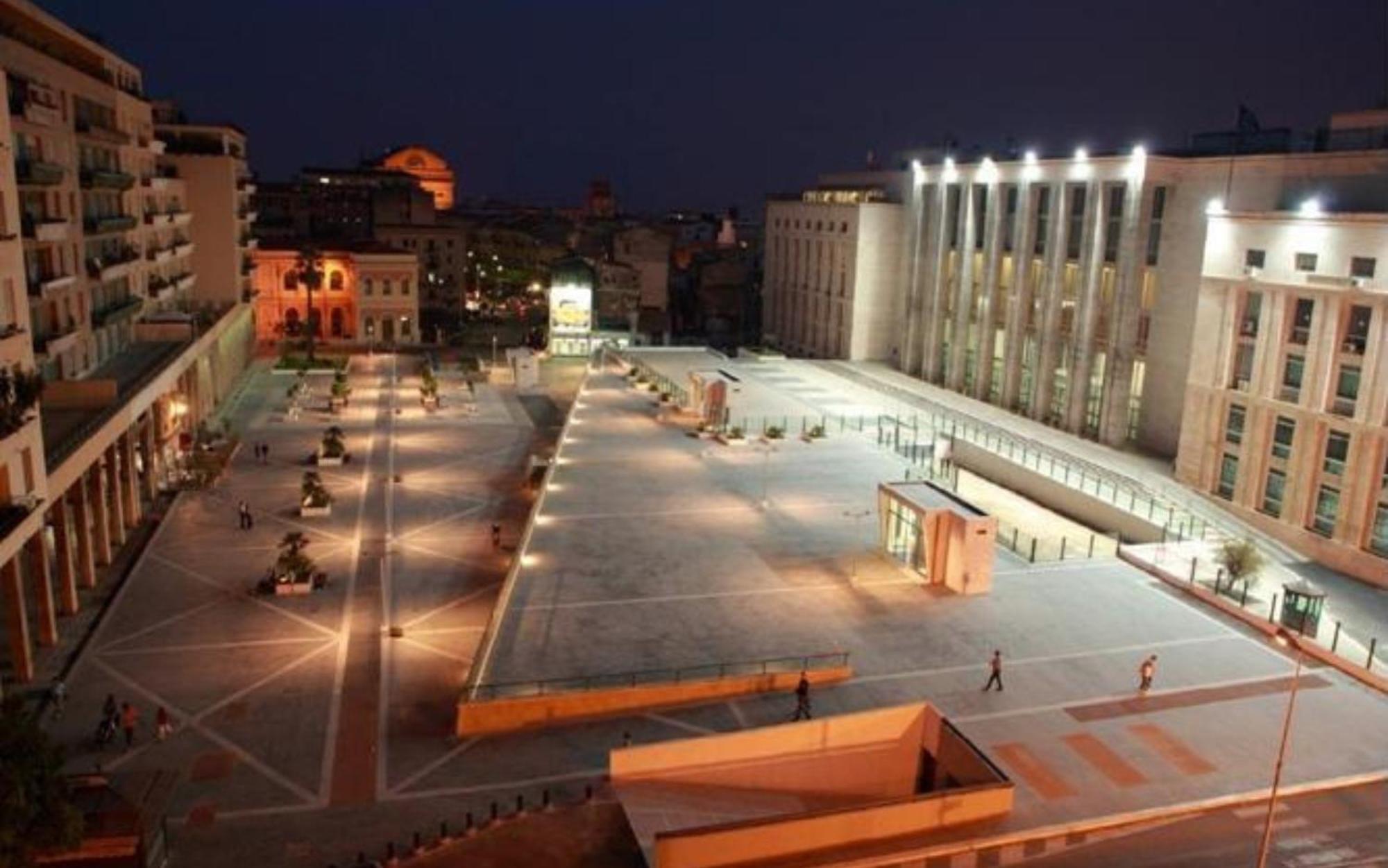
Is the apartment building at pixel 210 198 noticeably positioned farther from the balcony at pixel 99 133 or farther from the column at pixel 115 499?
the column at pixel 115 499

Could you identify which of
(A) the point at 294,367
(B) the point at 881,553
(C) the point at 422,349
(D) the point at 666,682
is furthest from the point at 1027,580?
(C) the point at 422,349

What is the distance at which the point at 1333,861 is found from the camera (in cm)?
2120

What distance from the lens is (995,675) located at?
89.2 ft

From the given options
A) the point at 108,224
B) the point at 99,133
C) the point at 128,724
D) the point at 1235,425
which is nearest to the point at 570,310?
the point at 108,224

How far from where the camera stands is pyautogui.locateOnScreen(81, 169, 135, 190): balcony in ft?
151

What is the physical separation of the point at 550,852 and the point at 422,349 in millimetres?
81592

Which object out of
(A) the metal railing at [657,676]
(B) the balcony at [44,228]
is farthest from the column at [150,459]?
(A) the metal railing at [657,676]

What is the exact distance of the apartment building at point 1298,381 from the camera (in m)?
36.7

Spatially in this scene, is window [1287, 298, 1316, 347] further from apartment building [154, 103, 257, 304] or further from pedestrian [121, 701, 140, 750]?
apartment building [154, 103, 257, 304]

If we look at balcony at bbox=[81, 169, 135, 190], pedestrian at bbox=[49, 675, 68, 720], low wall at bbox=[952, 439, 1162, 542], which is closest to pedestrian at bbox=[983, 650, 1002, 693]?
low wall at bbox=[952, 439, 1162, 542]

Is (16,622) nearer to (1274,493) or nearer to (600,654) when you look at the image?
(600,654)

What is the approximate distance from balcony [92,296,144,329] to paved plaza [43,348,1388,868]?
863cm

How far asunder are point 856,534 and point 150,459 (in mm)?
31941

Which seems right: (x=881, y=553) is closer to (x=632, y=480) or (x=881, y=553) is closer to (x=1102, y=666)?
(x=1102, y=666)
